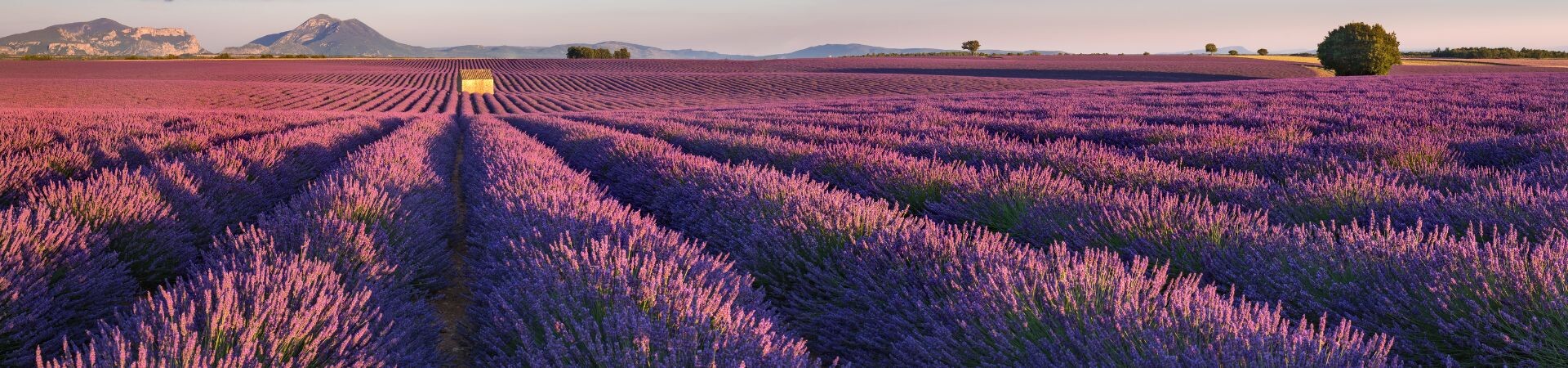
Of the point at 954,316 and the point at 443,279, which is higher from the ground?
the point at 954,316

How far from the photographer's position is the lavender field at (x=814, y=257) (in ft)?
5.45

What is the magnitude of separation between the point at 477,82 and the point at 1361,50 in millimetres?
47509

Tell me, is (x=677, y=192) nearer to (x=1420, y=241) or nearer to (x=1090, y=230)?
(x=1090, y=230)

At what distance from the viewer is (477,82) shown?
1532 inches

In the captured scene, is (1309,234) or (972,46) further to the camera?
(972,46)

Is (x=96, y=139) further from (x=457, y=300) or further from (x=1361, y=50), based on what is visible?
(x=1361, y=50)

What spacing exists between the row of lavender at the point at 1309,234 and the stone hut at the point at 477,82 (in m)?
37.4

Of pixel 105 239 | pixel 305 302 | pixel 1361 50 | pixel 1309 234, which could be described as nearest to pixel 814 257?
pixel 305 302

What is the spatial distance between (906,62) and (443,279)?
62.3m

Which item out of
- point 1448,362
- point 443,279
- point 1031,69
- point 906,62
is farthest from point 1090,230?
point 906,62

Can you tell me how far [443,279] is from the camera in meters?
3.20

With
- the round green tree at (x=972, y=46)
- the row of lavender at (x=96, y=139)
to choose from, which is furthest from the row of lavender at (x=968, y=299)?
the round green tree at (x=972, y=46)

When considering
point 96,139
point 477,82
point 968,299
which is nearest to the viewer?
point 968,299

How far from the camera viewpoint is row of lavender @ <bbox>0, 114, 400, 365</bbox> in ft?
7.20
